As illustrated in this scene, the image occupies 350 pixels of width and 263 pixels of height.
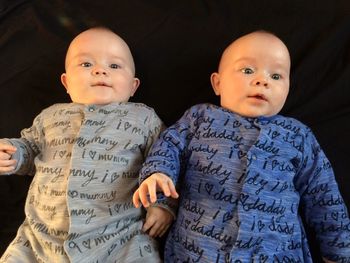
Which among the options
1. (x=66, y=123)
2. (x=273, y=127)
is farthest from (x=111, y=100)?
(x=273, y=127)

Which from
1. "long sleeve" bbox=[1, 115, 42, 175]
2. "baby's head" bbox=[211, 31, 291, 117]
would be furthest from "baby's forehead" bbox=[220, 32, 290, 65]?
"long sleeve" bbox=[1, 115, 42, 175]

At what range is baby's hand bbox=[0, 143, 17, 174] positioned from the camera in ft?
3.96

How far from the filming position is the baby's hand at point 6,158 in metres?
A: 1.21

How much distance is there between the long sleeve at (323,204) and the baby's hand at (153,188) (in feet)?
1.11

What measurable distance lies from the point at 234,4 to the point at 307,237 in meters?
0.68

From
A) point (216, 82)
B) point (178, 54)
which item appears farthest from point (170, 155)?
point (178, 54)

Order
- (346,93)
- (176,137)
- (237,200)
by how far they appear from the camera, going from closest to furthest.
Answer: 1. (237,200)
2. (176,137)
3. (346,93)

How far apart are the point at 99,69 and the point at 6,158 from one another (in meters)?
0.32

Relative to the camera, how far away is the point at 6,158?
1.21 m

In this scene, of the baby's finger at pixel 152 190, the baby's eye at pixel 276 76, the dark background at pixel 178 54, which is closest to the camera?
the baby's finger at pixel 152 190

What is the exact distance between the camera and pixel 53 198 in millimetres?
1163

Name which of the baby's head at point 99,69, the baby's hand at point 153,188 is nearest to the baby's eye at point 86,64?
the baby's head at point 99,69

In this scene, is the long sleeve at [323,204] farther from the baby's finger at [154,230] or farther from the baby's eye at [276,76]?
the baby's finger at [154,230]

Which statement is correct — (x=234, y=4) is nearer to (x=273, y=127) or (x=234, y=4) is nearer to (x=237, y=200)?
(x=273, y=127)
